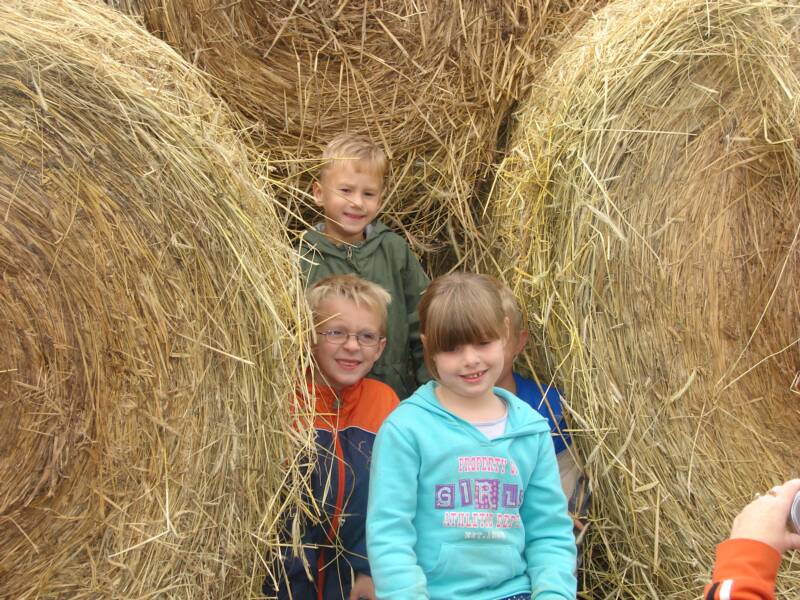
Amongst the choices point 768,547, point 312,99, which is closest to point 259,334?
point 312,99

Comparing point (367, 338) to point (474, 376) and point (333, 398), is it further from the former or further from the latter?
point (474, 376)

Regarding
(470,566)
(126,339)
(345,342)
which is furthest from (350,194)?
(470,566)

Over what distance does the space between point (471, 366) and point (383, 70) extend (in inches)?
48.0

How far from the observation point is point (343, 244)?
3102 millimetres

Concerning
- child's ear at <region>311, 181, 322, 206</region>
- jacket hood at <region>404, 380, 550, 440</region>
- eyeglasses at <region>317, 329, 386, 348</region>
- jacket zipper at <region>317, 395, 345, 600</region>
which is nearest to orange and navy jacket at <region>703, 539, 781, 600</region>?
jacket hood at <region>404, 380, 550, 440</region>

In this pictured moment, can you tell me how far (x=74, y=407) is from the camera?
239cm

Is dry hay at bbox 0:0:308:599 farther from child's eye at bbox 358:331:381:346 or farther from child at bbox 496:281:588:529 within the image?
child at bbox 496:281:588:529

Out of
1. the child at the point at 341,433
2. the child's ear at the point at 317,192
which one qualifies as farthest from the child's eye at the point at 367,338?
the child's ear at the point at 317,192

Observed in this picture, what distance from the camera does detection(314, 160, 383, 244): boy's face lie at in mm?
3057

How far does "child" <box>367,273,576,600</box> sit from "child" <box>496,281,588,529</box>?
27cm

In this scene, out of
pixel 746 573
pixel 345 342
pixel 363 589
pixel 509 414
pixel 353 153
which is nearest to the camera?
pixel 746 573

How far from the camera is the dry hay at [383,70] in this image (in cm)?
313

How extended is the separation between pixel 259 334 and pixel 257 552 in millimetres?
515

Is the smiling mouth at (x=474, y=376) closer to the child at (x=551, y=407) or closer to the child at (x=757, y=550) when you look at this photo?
the child at (x=551, y=407)
